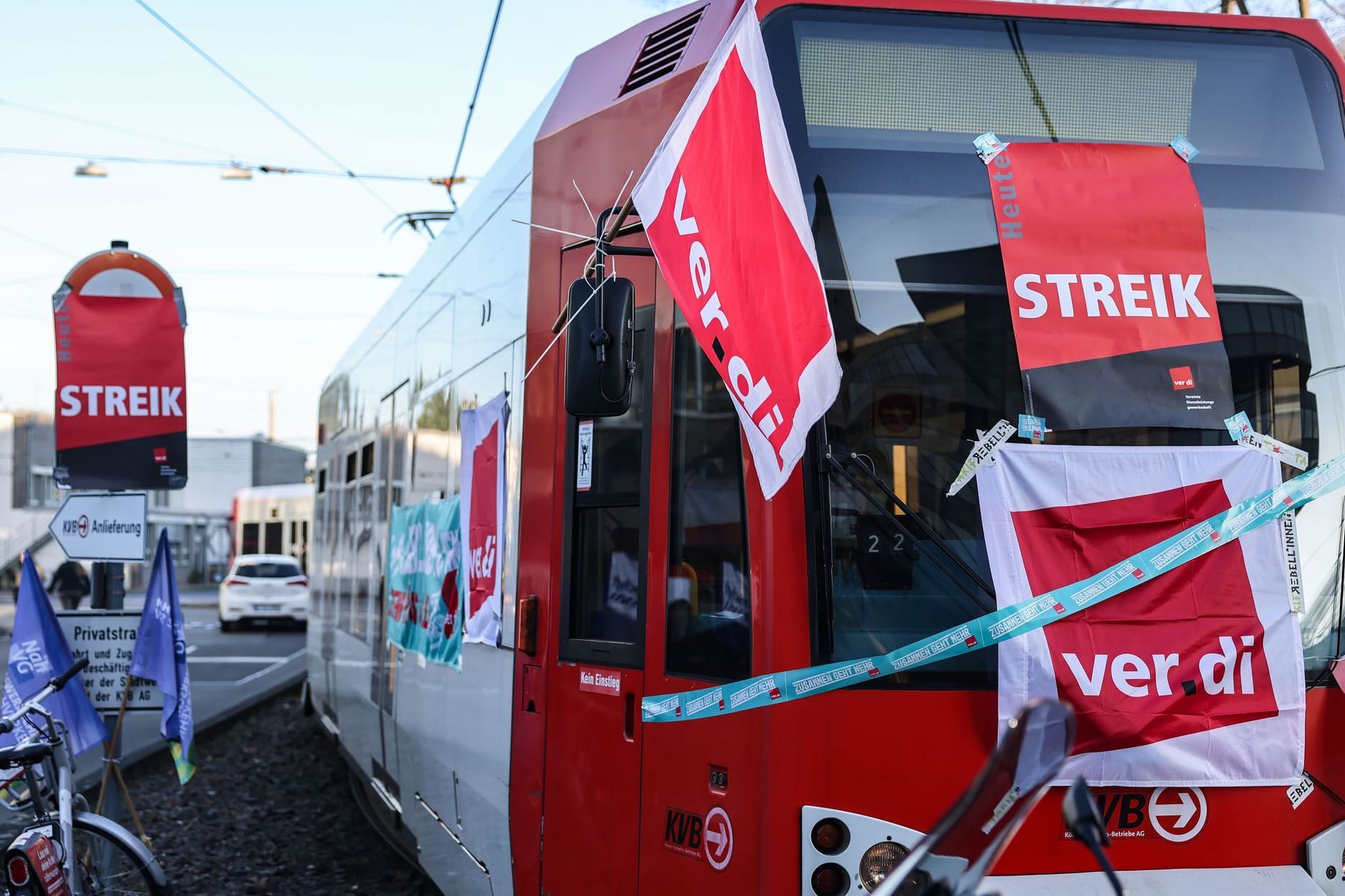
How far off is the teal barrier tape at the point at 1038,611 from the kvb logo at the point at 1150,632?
0.09 feet

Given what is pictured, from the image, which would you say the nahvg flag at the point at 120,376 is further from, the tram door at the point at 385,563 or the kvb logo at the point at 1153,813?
the kvb logo at the point at 1153,813

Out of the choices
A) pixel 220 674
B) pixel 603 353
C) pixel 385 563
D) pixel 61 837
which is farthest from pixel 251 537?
pixel 603 353

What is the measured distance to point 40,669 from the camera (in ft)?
22.3

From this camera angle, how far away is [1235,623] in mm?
3582

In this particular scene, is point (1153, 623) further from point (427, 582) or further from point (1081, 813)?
point (427, 582)

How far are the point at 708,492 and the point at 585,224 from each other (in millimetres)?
1223

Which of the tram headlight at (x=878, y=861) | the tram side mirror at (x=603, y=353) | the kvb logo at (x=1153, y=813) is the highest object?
the tram side mirror at (x=603, y=353)

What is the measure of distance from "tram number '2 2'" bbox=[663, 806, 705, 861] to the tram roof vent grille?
2278 mm

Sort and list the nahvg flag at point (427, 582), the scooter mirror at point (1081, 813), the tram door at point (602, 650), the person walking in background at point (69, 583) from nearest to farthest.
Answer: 1. the scooter mirror at point (1081, 813)
2. the tram door at point (602, 650)
3. the nahvg flag at point (427, 582)
4. the person walking in background at point (69, 583)

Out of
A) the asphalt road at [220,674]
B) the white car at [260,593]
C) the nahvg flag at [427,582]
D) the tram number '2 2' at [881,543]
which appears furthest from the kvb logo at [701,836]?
the white car at [260,593]

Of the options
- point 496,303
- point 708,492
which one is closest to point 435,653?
point 496,303

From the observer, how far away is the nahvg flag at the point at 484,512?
17.1 feet

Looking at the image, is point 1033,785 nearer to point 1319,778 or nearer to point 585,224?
point 1319,778

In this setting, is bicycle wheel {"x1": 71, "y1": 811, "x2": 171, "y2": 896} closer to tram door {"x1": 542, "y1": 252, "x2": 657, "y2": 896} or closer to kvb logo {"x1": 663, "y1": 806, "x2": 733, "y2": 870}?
tram door {"x1": 542, "y1": 252, "x2": 657, "y2": 896}
